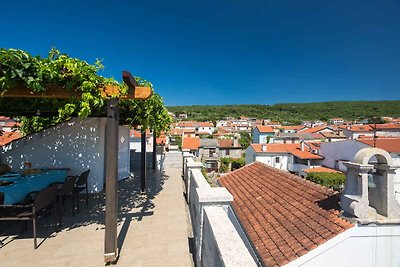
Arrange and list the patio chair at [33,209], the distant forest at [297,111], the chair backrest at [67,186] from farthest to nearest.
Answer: the distant forest at [297,111]
the chair backrest at [67,186]
the patio chair at [33,209]

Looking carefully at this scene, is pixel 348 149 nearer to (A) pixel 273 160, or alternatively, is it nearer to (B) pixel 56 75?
(A) pixel 273 160

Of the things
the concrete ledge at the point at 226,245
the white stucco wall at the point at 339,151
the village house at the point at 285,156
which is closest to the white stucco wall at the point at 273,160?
the village house at the point at 285,156

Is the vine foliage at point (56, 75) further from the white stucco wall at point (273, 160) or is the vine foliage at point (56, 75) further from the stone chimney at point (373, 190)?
the white stucco wall at point (273, 160)

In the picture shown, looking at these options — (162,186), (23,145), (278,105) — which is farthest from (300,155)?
(278,105)

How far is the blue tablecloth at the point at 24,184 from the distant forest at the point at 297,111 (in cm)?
10098

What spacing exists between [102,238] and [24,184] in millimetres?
2019

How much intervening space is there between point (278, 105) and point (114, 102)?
500 feet

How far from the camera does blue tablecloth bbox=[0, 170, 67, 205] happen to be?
13.1 feet

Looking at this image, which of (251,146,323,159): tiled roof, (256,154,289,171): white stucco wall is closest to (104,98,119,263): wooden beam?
(251,146,323,159): tiled roof

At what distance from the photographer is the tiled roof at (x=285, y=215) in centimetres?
507

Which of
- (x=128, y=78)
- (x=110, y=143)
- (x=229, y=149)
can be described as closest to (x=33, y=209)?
(x=110, y=143)

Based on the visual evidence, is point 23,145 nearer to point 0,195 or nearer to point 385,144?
point 0,195

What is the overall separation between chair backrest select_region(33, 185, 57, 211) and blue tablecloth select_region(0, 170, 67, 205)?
0.65 m

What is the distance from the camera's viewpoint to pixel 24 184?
14.4 ft
